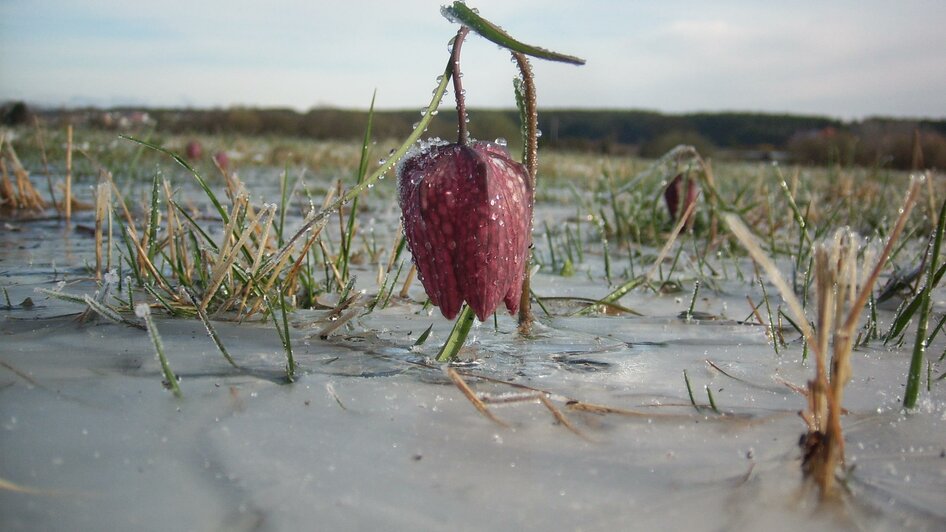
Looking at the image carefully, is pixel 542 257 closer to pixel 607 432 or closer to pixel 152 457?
pixel 607 432

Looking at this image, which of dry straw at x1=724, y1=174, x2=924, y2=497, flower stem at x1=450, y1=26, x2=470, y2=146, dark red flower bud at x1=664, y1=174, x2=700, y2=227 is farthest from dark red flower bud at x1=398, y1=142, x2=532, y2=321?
dark red flower bud at x1=664, y1=174, x2=700, y2=227

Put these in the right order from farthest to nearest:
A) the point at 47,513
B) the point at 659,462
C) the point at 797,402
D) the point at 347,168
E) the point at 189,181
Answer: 1. the point at 347,168
2. the point at 189,181
3. the point at 797,402
4. the point at 659,462
5. the point at 47,513

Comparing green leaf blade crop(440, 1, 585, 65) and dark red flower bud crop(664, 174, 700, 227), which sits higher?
green leaf blade crop(440, 1, 585, 65)

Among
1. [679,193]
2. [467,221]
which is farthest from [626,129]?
[467,221]

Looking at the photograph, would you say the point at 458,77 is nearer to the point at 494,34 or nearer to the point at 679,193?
the point at 494,34

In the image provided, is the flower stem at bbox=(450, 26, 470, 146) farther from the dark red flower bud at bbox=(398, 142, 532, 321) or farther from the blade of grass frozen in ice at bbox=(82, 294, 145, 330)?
the blade of grass frozen in ice at bbox=(82, 294, 145, 330)

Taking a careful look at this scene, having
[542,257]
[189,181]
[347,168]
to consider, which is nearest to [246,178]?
[189,181]
